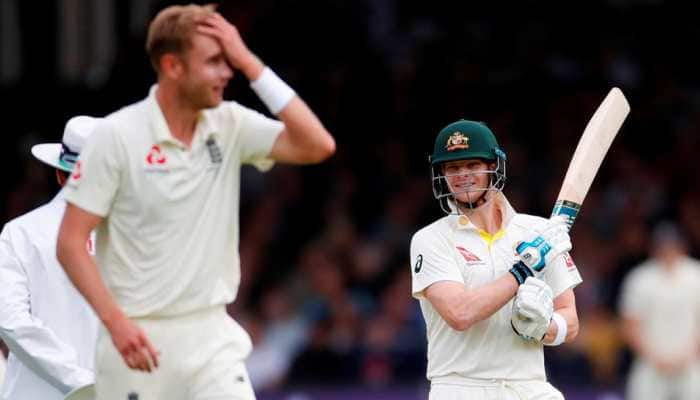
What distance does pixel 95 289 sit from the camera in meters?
4.81

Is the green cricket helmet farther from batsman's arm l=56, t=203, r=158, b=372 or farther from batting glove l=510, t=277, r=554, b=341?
batsman's arm l=56, t=203, r=158, b=372

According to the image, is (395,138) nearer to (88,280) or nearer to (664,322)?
(664,322)

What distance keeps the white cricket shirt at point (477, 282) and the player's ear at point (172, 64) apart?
1.10 m

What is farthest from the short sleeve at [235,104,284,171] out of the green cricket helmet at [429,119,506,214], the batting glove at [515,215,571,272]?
the batting glove at [515,215,571,272]

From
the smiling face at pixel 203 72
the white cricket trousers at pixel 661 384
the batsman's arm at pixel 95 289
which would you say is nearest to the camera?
the batsman's arm at pixel 95 289

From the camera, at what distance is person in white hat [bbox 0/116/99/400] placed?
5.69m

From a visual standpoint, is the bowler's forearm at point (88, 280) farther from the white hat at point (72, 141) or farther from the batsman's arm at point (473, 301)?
the batsman's arm at point (473, 301)

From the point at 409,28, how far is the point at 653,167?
2256mm

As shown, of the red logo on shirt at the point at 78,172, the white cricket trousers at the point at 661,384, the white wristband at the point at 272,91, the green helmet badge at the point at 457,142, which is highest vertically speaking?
the white wristband at the point at 272,91

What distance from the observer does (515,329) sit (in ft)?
17.8

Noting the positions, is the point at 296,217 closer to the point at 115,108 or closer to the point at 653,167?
the point at 115,108

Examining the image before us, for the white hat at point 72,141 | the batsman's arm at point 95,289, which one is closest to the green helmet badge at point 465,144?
the white hat at point 72,141

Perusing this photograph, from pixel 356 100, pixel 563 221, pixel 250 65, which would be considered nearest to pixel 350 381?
pixel 356 100

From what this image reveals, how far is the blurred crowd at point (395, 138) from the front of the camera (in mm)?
11445
